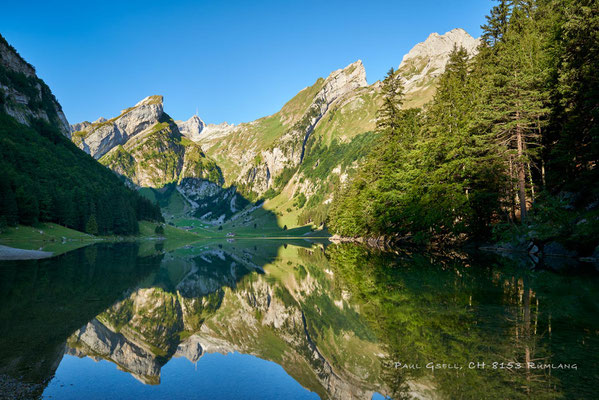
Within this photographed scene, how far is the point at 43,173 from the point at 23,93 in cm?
7540

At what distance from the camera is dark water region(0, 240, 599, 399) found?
798 centimetres

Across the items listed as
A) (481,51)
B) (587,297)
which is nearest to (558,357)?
(587,297)

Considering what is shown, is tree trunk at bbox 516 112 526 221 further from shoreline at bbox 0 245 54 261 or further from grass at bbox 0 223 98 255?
grass at bbox 0 223 98 255

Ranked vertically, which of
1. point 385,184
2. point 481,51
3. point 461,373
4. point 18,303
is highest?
point 481,51

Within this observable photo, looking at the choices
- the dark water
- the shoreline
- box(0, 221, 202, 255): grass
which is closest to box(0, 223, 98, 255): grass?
box(0, 221, 202, 255): grass

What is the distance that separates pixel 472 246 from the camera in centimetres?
4981

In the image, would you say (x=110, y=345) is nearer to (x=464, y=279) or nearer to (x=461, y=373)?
(x=461, y=373)

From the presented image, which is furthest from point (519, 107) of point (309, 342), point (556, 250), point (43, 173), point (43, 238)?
point (43, 173)

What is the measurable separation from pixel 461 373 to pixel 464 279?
1543cm

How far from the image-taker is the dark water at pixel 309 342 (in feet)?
26.2

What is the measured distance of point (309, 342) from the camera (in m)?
12.6

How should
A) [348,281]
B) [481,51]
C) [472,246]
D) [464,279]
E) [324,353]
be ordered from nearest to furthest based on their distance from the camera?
[324,353]
[464,279]
[348,281]
[472,246]
[481,51]

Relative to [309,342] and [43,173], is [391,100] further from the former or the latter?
[43,173]

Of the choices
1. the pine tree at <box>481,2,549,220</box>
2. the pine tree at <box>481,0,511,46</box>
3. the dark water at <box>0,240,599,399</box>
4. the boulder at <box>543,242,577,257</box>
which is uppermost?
the pine tree at <box>481,0,511,46</box>
